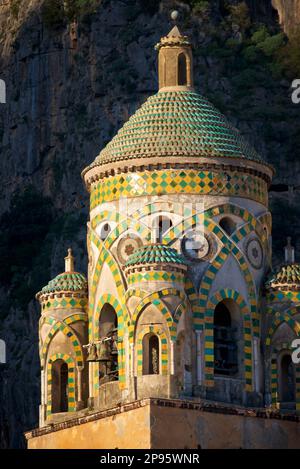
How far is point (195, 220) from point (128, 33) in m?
51.7

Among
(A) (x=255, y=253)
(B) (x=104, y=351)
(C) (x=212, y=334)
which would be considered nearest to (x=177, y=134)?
(A) (x=255, y=253)

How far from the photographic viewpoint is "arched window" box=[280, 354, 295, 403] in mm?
48625

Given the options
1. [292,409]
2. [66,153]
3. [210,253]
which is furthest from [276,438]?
[66,153]

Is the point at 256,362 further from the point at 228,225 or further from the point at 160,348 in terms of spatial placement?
the point at 228,225

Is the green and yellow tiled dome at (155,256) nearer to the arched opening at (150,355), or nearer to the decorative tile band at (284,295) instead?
the arched opening at (150,355)

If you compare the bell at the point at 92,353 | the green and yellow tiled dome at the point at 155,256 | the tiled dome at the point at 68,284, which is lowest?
the bell at the point at 92,353

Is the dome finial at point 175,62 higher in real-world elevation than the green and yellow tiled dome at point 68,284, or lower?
higher

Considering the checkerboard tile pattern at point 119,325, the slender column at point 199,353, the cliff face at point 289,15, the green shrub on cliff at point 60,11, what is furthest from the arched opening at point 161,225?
the green shrub on cliff at point 60,11

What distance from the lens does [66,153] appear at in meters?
98.6

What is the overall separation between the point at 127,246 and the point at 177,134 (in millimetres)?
2355

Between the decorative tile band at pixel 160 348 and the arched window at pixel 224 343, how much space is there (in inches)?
56.0

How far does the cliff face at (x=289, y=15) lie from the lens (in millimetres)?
100812
